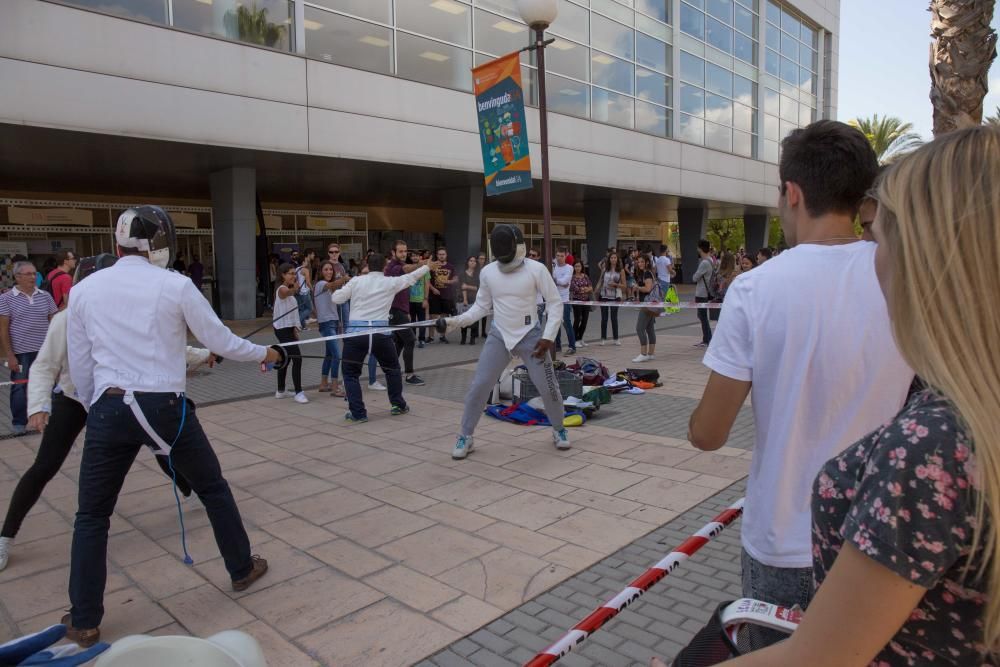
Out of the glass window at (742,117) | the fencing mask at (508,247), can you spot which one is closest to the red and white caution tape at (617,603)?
the fencing mask at (508,247)

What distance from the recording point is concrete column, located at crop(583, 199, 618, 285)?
25906 millimetres

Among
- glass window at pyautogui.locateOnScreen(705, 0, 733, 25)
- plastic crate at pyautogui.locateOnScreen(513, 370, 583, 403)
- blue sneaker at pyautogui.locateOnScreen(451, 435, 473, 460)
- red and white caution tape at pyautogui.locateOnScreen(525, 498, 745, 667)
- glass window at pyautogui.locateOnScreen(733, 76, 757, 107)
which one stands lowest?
blue sneaker at pyautogui.locateOnScreen(451, 435, 473, 460)

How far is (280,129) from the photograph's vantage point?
14.6 metres

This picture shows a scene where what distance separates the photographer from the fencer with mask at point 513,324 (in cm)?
595

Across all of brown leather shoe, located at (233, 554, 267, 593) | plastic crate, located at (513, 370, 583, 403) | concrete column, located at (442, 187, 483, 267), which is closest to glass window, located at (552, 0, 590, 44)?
concrete column, located at (442, 187, 483, 267)

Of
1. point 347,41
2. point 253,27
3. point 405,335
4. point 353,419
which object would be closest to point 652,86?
point 347,41

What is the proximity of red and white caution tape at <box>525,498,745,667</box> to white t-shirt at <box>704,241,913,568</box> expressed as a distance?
510 mm

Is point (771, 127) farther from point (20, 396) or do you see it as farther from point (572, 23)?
point (20, 396)

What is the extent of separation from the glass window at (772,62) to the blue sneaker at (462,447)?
98.4ft

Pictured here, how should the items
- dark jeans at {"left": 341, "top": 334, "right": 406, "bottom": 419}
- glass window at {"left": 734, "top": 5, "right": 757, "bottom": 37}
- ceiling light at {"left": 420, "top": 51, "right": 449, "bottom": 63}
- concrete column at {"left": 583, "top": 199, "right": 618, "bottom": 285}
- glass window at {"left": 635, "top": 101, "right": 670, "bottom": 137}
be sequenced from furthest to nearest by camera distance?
glass window at {"left": 734, "top": 5, "right": 757, "bottom": 37} → concrete column at {"left": 583, "top": 199, "right": 618, "bottom": 285} → glass window at {"left": 635, "top": 101, "right": 670, "bottom": 137} → ceiling light at {"left": 420, "top": 51, "right": 449, "bottom": 63} → dark jeans at {"left": 341, "top": 334, "right": 406, "bottom": 419}

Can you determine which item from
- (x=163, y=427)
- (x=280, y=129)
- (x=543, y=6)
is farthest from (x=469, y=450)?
(x=280, y=129)

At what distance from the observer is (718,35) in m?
27.5

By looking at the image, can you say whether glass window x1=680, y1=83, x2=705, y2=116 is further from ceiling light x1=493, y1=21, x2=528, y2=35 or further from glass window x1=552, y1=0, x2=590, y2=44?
ceiling light x1=493, y1=21, x2=528, y2=35

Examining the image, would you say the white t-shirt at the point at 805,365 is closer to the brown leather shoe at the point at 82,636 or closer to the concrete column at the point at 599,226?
the brown leather shoe at the point at 82,636
